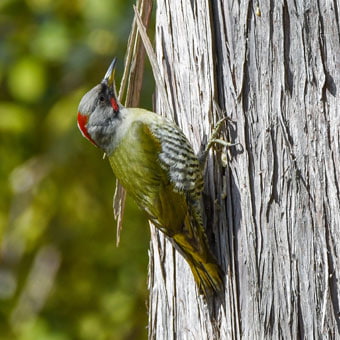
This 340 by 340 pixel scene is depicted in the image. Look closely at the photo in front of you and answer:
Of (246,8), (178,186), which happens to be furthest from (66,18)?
(246,8)

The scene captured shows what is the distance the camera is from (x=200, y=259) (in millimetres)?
3516

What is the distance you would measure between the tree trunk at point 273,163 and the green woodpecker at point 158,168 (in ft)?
0.34

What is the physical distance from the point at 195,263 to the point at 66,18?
3259mm

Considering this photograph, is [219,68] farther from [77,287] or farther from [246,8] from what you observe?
[77,287]

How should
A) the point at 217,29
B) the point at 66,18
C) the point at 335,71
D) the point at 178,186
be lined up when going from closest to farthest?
the point at 335,71
the point at 217,29
the point at 178,186
the point at 66,18

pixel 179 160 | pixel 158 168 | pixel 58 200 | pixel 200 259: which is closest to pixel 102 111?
pixel 158 168

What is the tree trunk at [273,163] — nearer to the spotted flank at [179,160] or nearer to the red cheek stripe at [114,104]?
the spotted flank at [179,160]

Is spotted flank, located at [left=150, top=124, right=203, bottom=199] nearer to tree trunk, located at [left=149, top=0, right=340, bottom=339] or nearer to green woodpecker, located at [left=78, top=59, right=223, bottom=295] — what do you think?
green woodpecker, located at [left=78, top=59, right=223, bottom=295]

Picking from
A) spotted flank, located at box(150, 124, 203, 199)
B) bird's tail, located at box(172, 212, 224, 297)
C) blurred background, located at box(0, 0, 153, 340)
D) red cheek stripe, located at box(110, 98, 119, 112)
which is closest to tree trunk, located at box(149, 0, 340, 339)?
bird's tail, located at box(172, 212, 224, 297)

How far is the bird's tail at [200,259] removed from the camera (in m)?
3.52

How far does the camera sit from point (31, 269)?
6598 millimetres

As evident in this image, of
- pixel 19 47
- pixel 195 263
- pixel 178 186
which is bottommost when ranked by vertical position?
pixel 195 263

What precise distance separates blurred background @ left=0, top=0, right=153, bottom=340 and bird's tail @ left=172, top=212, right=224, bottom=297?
2555mm

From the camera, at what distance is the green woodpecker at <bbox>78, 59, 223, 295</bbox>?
3.63m
